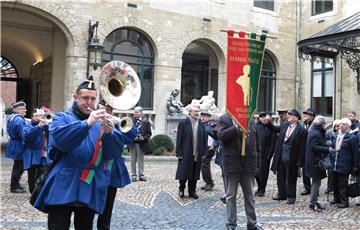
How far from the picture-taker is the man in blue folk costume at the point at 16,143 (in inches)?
363

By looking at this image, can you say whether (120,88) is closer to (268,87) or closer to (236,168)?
(236,168)

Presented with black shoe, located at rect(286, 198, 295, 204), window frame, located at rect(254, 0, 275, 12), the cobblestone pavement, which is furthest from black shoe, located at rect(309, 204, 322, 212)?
window frame, located at rect(254, 0, 275, 12)

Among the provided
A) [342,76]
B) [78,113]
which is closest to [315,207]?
[78,113]

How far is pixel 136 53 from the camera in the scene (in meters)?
20.4

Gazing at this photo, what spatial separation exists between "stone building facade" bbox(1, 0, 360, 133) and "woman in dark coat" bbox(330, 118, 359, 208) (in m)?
12.1

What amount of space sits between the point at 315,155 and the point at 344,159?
687 mm

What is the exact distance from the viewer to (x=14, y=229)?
6156mm

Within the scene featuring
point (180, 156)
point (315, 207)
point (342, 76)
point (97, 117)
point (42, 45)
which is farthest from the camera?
point (42, 45)

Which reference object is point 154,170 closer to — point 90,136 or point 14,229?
point 14,229

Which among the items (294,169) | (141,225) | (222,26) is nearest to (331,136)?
(294,169)

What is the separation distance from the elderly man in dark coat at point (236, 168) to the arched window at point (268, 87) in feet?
60.9

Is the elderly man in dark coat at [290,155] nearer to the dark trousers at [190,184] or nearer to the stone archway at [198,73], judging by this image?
the dark trousers at [190,184]

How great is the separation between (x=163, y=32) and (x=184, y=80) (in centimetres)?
577

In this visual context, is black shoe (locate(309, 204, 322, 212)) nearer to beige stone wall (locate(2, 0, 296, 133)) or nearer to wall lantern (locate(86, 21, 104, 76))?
wall lantern (locate(86, 21, 104, 76))
